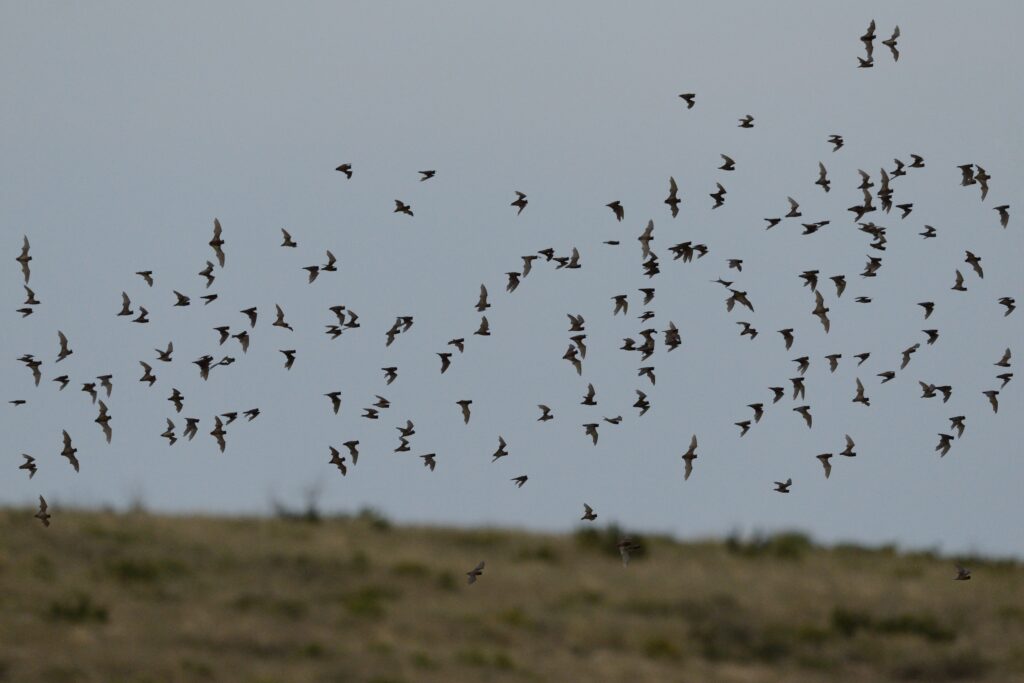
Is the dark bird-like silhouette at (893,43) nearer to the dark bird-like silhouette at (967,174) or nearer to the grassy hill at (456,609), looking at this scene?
the dark bird-like silhouette at (967,174)

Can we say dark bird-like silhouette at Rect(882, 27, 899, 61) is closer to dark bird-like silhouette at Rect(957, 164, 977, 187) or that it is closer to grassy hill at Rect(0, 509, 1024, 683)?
dark bird-like silhouette at Rect(957, 164, 977, 187)

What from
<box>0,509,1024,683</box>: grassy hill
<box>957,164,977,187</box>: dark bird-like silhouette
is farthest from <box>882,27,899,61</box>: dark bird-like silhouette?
<box>0,509,1024,683</box>: grassy hill

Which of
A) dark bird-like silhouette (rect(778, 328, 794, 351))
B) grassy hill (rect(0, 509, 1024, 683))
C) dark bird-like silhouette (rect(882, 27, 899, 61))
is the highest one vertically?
dark bird-like silhouette (rect(882, 27, 899, 61))

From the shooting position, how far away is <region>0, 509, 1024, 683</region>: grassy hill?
35.6 metres

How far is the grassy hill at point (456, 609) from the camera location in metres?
35.6

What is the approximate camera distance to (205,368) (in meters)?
33.7

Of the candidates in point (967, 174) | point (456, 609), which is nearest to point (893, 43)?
point (967, 174)

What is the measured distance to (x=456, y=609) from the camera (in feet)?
129

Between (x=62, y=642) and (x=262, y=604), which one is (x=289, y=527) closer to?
(x=262, y=604)

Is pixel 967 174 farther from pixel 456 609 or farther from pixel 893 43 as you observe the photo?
pixel 456 609

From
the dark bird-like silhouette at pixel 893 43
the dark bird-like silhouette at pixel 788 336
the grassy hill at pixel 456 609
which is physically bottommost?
the grassy hill at pixel 456 609

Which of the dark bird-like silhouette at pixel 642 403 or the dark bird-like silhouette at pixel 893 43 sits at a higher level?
the dark bird-like silhouette at pixel 893 43

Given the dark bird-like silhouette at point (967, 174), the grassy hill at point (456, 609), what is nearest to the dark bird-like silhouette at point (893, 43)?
the dark bird-like silhouette at point (967, 174)

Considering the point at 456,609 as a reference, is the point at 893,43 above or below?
above
